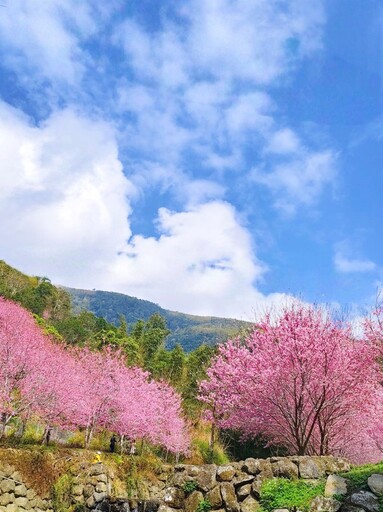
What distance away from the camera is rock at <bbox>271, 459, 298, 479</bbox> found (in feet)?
28.2

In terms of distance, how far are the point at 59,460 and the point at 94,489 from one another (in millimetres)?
1813

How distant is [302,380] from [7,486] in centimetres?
1122

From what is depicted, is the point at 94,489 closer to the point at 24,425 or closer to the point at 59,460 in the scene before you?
the point at 59,460

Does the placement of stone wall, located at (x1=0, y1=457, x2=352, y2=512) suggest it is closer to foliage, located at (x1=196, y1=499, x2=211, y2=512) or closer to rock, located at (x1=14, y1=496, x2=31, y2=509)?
foliage, located at (x1=196, y1=499, x2=211, y2=512)

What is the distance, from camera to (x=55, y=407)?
21.4m

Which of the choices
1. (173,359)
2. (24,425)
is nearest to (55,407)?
(24,425)

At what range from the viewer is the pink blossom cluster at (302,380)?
1221cm

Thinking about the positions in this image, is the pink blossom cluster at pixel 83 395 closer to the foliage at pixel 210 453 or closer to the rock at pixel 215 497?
the foliage at pixel 210 453

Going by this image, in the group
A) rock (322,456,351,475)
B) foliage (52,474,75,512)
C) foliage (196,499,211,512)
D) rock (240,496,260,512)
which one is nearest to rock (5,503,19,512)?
foliage (52,474,75,512)

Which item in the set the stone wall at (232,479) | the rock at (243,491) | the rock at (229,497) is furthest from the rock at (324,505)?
the rock at (229,497)

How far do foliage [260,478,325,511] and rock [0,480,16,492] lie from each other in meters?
11.0

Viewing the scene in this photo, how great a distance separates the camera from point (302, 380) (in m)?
12.2

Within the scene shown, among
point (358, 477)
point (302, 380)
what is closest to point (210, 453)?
point (302, 380)

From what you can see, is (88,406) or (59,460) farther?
(88,406)
